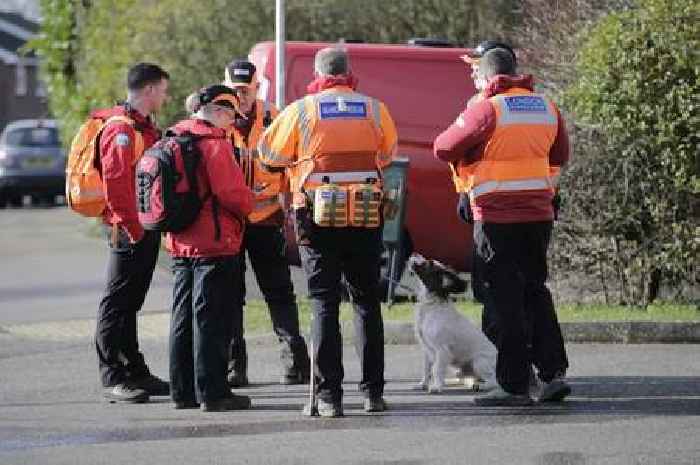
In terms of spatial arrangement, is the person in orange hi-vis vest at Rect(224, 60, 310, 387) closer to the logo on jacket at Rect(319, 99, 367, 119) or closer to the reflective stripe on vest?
the logo on jacket at Rect(319, 99, 367, 119)

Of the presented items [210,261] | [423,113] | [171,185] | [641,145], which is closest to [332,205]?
[210,261]

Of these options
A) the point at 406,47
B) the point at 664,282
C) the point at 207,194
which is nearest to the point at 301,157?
the point at 207,194

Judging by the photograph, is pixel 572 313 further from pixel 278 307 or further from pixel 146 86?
pixel 146 86

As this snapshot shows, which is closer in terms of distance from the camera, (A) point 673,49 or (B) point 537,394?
(B) point 537,394

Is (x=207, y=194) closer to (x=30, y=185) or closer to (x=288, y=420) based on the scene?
(x=288, y=420)

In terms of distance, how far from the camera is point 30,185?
3528 centimetres

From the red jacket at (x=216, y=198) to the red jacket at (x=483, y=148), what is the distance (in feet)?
3.78

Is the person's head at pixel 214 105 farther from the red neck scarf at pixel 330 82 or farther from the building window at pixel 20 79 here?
the building window at pixel 20 79

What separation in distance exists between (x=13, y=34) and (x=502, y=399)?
66.5 meters

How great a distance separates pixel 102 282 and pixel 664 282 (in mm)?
6274

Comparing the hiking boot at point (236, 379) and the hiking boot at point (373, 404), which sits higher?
the hiking boot at point (373, 404)

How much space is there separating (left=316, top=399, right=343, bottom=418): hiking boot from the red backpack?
1255 mm

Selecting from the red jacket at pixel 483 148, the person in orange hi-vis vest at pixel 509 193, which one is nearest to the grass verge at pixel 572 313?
the person in orange hi-vis vest at pixel 509 193

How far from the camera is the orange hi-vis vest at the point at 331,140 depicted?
33.4 feet
